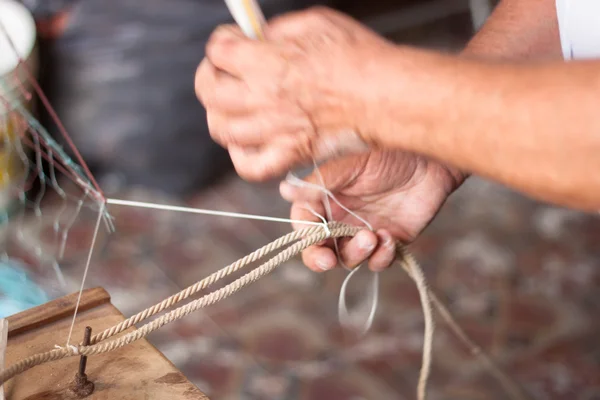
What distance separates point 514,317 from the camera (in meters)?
1.80

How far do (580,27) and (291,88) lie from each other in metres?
0.37

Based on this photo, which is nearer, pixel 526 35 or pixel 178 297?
pixel 178 297

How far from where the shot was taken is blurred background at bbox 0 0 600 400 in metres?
1.69

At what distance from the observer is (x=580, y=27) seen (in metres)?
0.82

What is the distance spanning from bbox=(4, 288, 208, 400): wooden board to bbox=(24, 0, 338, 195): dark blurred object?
1291 mm

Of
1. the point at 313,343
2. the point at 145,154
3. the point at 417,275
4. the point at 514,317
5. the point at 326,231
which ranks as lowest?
the point at 514,317

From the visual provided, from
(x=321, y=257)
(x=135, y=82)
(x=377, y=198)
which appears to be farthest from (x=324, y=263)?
(x=135, y=82)

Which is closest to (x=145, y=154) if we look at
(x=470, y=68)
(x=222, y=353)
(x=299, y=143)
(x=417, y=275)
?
(x=222, y=353)

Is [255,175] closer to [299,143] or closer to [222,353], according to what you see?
[299,143]

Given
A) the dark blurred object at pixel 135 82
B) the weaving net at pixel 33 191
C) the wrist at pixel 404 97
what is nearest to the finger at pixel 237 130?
the wrist at pixel 404 97

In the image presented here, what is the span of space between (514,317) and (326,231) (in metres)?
1.09

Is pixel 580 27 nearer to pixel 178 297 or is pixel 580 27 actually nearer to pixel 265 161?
pixel 265 161

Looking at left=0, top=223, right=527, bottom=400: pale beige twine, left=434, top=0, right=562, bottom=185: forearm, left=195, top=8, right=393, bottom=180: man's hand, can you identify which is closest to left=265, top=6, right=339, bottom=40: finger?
left=195, top=8, right=393, bottom=180: man's hand

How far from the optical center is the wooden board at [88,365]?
74cm
